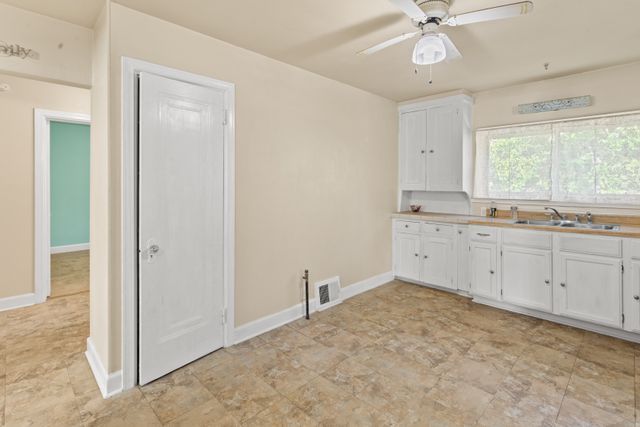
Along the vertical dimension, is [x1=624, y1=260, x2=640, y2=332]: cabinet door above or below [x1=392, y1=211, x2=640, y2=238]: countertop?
below

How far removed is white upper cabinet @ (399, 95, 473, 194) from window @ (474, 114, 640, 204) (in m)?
0.27

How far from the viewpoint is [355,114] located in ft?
13.2

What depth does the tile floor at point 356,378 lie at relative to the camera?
1959 millimetres

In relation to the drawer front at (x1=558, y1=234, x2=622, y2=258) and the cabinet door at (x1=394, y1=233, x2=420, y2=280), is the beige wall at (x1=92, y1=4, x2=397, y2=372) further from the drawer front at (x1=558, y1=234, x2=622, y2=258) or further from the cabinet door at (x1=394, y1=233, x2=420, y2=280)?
the drawer front at (x1=558, y1=234, x2=622, y2=258)

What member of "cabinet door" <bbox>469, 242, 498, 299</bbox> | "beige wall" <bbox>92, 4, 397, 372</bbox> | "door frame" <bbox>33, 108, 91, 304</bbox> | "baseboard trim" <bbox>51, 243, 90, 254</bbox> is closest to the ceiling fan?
"beige wall" <bbox>92, 4, 397, 372</bbox>

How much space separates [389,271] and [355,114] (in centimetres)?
216

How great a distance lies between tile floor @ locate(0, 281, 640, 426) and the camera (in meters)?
1.96

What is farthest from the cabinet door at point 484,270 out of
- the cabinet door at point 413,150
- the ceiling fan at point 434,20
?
the ceiling fan at point 434,20

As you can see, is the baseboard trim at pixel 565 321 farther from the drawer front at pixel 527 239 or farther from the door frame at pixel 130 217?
the door frame at pixel 130 217

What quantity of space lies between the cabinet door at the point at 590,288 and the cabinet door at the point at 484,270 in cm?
57

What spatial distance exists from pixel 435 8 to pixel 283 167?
1.78m

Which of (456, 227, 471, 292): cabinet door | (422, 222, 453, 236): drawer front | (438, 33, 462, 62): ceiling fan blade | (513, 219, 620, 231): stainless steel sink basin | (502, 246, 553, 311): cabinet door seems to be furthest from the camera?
(422, 222, 453, 236): drawer front

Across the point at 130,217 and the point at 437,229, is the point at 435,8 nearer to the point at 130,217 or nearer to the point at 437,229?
the point at 130,217

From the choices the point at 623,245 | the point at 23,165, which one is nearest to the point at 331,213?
the point at 623,245
